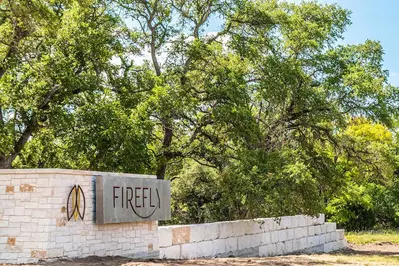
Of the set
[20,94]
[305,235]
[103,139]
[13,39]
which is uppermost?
[13,39]

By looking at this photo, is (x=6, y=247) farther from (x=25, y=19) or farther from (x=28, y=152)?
(x=28, y=152)

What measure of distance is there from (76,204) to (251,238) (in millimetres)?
7280

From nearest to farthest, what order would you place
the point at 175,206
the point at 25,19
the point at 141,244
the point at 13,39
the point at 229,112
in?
the point at 141,244
the point at 25,19
the point at 13,39
the point at 229,112
the point at 175,206

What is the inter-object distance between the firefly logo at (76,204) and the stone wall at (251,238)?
2475mm

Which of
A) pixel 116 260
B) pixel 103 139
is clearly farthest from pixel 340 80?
pixel 116 260

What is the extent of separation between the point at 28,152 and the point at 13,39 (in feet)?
18.3

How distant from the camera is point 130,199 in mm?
9906

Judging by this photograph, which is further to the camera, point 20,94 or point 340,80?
point 340,80

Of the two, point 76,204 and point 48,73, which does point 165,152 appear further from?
point 76,204

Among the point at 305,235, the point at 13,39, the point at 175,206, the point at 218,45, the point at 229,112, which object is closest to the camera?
the point at 13,39

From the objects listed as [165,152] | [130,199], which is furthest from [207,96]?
[130,199]

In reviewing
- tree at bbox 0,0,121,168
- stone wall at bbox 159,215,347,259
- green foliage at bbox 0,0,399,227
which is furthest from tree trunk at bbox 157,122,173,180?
stone wall at bbox 159,215,347,259

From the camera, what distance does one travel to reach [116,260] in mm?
8898

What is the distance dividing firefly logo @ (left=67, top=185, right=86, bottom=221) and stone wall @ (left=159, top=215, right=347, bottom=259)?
2475 millimetres
